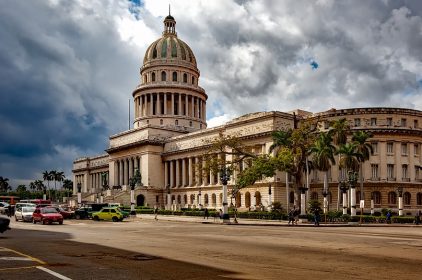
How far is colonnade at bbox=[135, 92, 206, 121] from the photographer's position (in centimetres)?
12119

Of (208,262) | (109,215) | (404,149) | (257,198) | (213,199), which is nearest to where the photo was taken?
(208,262)

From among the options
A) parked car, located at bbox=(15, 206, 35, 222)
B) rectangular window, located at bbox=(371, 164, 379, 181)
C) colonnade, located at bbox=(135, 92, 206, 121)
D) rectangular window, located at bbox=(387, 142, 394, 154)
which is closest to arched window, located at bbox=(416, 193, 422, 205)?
rectangular window, located at bbox=(371, 164, 379, 181)

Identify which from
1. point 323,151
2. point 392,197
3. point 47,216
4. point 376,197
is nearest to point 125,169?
point 376,197

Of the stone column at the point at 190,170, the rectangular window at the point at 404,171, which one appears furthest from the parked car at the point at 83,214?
the rectangular window at the point at 404,171

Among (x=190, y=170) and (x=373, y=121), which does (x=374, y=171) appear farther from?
(x=190, y=170)

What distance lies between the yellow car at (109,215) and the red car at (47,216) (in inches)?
417

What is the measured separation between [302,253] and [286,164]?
3725 centimetres

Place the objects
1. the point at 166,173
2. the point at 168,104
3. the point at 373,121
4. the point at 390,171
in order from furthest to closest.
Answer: the point at 168,104 → the point at 166,173 → the point at 373,121 → the point at 390,171

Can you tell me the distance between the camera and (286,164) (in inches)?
2201

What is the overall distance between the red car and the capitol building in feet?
82.2

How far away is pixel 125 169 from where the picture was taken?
379 ft

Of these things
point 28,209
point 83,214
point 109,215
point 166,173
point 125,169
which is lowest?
point 83,214

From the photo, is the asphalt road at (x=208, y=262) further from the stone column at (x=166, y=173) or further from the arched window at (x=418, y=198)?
the stone column at (x=166, y=173)

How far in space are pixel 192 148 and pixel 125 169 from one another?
77.5 ft
